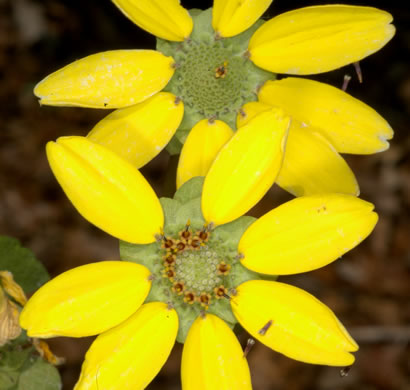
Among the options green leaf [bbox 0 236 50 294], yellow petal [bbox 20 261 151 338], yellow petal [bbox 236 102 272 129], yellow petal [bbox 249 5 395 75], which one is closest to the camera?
yellow petal [bbox 20 261 151 338]

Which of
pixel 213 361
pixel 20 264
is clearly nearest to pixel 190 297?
pixel 213 361

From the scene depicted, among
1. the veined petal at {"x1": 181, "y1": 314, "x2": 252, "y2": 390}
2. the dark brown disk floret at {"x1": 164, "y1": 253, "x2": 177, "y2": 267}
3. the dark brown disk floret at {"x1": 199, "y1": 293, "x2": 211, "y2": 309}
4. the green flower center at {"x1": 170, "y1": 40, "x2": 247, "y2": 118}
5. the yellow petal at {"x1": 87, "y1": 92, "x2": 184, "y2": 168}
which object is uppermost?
the green flower center at {"x1": 170, "y1": 40, "x2": 247, "y2": 118}

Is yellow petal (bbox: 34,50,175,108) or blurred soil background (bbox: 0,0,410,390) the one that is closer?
yellow petal (bbox: 34,50,175,108)

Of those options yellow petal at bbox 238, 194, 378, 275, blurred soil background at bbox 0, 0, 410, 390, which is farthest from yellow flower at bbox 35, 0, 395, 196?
blurred soil background at bbox 0, 0, 410, 390

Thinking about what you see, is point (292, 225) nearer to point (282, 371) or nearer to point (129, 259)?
point (129, 259)

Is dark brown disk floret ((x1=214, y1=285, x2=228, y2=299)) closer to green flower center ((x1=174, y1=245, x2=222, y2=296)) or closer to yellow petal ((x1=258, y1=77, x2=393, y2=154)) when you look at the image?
green flower center ((x1=174, y1=245, x2=222, y2=296))

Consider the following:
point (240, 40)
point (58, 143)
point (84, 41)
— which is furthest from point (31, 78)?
point (58, 143)
